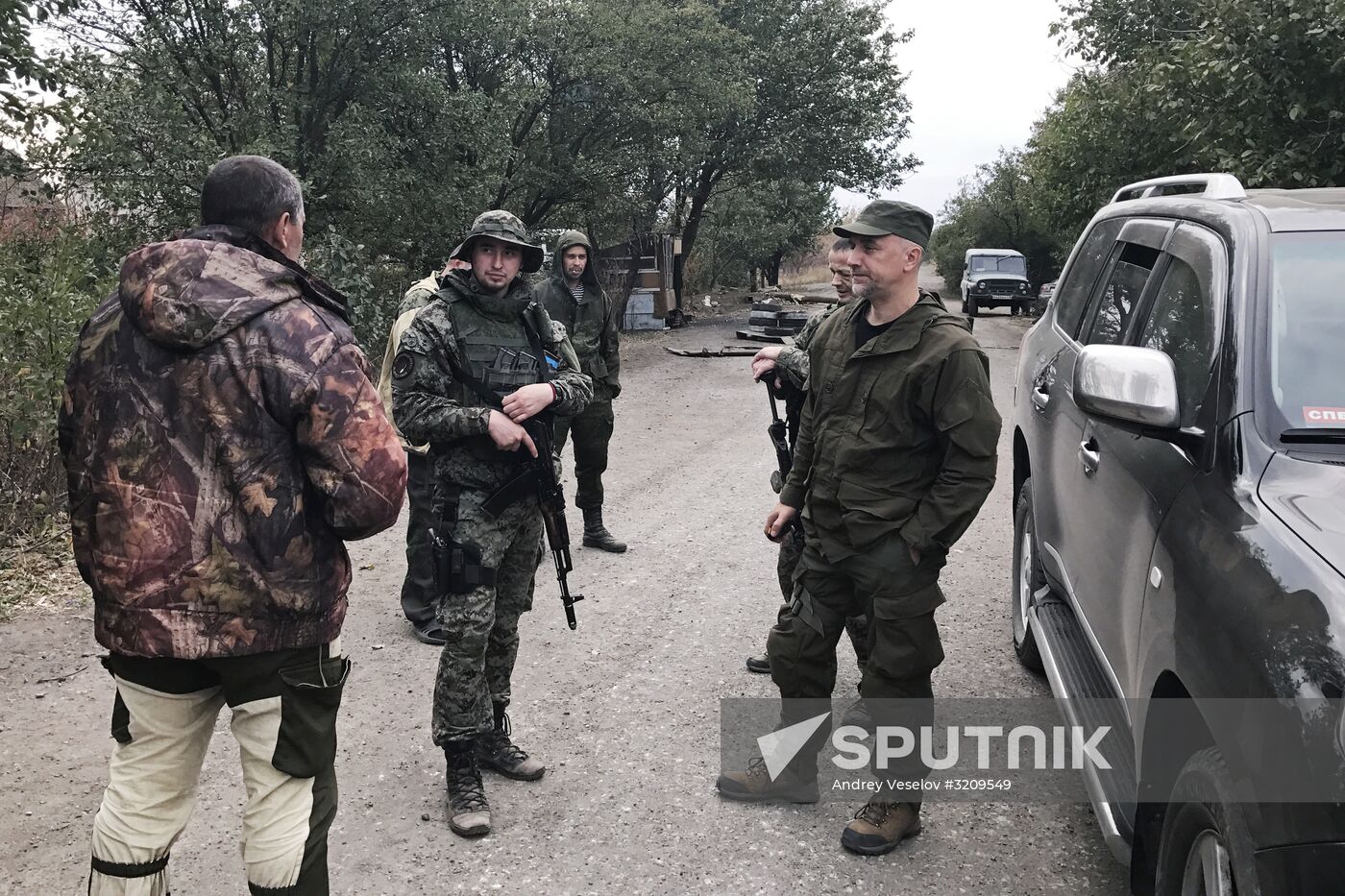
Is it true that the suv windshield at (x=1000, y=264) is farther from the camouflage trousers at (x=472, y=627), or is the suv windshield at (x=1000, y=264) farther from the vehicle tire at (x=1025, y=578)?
the camouflage trousers at (x=472, y=627)

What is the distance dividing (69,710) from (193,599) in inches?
108

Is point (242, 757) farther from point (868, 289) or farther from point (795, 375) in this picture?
point (795, 375)

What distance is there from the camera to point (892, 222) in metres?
3.40

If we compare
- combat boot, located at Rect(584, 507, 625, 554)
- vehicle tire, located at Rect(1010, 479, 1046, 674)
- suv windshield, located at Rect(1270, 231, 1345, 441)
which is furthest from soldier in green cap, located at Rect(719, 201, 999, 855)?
combat boot, located at Rect(584, 507, 625, 554)

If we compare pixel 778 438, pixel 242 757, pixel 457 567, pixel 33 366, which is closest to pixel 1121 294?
pixel 778 438

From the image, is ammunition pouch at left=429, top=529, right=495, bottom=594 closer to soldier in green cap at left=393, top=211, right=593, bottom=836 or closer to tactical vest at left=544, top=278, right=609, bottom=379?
soldier in green cap at left=393, top=211, right=593, bottom=836

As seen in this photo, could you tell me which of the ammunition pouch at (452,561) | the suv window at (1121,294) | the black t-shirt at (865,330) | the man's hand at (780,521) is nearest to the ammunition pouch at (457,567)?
the ammunition pouch at (452,561)

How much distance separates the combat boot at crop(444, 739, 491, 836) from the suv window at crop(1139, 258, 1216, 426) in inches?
96.6

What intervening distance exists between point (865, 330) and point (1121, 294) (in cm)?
104

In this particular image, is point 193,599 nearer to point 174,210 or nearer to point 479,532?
point 479,532

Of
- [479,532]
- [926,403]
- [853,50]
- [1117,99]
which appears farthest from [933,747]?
[853,50]

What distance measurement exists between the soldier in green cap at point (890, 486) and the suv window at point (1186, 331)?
513mm

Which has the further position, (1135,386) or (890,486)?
(890,486)

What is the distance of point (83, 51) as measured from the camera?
34.1 feet
